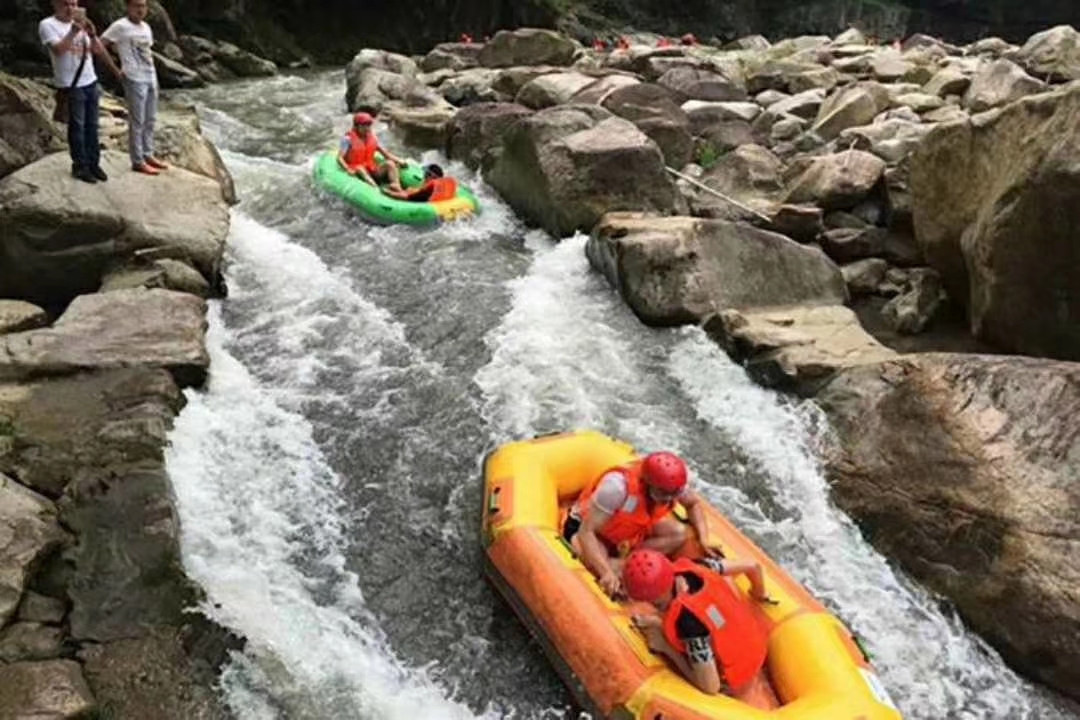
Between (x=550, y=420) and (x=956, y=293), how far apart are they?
13.5 feet

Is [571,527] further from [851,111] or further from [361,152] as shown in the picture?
[851,111]

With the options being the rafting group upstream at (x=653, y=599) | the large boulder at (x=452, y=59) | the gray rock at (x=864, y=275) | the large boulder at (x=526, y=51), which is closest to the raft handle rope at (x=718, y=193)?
the gray rock at (x=864, y=275)

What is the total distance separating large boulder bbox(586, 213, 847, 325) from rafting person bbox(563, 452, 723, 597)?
3476 millimetres

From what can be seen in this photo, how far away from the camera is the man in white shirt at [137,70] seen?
8523 mm

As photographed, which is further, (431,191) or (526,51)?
(526,51)

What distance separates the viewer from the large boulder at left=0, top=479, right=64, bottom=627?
4.90m

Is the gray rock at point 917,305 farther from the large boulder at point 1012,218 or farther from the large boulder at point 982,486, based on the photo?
the large boulder at point 982,486

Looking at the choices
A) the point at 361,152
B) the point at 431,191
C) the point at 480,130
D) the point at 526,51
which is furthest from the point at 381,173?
the point at 526,51

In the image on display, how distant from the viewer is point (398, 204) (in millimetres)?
10898

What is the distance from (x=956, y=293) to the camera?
345 inches

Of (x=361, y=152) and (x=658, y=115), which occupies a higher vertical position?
(x=658, y=115)

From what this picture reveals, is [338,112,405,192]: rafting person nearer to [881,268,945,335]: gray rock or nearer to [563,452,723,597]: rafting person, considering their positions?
[881,268,945,335]: gray rock

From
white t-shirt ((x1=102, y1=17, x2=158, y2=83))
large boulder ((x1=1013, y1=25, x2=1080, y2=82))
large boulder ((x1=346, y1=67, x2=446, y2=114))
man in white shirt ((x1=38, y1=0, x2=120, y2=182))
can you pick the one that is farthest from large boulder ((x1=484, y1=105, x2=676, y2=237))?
large boulder ((x1=1013, y1=25, x2=1080, y2=82))

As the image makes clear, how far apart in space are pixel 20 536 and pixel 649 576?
336 cm
